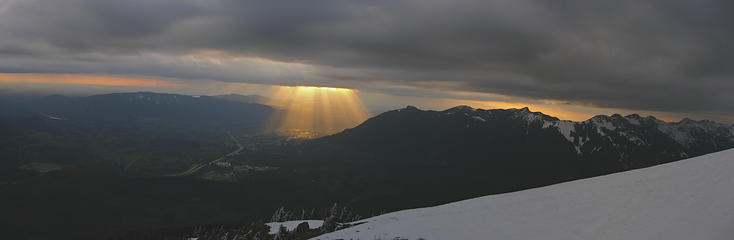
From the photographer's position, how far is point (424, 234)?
1348 inches

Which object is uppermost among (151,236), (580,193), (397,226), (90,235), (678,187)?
(678,187)

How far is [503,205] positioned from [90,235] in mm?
259201

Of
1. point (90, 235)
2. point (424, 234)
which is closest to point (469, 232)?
point (424, 234)

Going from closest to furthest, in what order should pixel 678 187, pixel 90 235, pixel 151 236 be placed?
pixel 678 187, pixel 151 236, pixel 90 235

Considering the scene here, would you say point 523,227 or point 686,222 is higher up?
point 686,222

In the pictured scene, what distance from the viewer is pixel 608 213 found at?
30.4 metres

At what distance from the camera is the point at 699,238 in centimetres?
2181

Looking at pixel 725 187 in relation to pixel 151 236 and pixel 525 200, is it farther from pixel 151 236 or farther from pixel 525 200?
pixel 151 236

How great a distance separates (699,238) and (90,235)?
276010 millimetres

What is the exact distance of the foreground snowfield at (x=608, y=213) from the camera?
82.4 ft

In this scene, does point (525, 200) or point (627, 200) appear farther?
point (525, 200)

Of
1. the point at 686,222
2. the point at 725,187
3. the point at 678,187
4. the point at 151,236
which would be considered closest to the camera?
the point at 686,222

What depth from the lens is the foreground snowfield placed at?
2512cm

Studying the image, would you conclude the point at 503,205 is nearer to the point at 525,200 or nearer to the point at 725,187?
the point at 525,200
